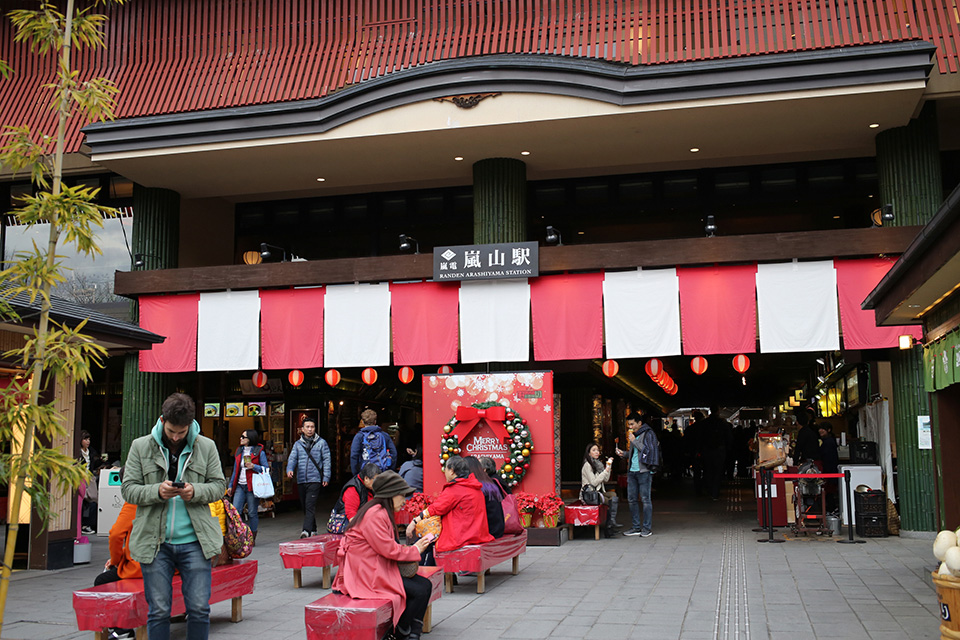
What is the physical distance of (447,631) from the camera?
25.9ft

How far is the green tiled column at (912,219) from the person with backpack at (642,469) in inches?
167

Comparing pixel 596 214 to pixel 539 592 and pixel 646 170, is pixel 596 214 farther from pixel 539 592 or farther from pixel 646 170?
pixel 539 592

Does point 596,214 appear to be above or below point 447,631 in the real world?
above

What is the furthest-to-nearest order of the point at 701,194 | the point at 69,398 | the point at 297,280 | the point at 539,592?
the point at 701,194, the point at 297,280, the point at 69,398, the point at 539,592

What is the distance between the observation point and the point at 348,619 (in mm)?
6348

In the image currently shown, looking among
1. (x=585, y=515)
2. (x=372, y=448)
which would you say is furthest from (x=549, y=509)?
(x=372, y=448)

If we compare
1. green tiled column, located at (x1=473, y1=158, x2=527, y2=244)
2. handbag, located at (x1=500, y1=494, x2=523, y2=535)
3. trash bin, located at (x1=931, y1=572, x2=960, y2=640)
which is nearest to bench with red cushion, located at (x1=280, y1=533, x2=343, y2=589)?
handbag, located at (x1=500, y1=494, x2=523, y2=535)

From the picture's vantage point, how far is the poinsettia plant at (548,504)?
46.3ft

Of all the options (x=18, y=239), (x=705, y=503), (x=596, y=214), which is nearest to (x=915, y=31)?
(x=596, y=214)

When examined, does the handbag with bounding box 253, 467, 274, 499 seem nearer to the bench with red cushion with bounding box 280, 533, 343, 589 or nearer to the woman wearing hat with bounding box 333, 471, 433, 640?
the bench with red cushion with bounding box 280, 533, 343, 589

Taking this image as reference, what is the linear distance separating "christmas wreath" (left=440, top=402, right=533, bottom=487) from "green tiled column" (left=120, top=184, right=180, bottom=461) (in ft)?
23.2

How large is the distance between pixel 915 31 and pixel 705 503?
1191 cm

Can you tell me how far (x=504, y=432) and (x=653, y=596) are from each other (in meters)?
5.75

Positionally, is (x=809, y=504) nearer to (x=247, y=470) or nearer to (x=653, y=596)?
(x=653, y=596)
